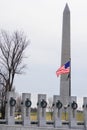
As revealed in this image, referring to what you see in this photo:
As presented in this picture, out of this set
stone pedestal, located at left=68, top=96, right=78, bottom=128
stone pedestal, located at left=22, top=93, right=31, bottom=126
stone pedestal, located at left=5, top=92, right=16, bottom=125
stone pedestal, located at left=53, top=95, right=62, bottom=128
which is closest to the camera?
stone pedestal, located at left=5, top=92, right=16, bottom=125

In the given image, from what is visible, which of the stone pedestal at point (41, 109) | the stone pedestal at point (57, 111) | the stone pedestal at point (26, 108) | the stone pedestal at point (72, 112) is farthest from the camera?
the stone pedestal at point (72, 112)

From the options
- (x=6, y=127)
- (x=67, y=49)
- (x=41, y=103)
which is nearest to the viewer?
(x=6, y=127)

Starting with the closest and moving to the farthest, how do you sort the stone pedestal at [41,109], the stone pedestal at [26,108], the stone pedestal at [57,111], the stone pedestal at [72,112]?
the stone pedestal at [26,108] < the stone pedestal at [41,109] < the stone pedestal at [57,111] < the stone pedestal at [72,112]

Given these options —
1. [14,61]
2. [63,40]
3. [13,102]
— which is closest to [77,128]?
→ [13,102]

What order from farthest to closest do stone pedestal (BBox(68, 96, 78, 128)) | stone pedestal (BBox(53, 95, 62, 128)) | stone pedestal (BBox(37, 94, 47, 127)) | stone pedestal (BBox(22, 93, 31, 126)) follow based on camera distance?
stone pedestal (BBox(68, 96, 78, 128)), stone pedestal (BBox(53, 95, 62, 128)), stone pedestal (BBox(37, 94, 47, 127)), stone pedestal (BBox(22, 93, 31, 126))

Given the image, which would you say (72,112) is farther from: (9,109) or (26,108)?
(9,109)

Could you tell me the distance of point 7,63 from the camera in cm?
4962

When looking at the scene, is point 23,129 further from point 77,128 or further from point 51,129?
point 77,128

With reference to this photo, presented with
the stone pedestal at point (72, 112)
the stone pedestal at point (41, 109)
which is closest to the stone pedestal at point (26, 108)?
the stone pedestal at point (41, 109)

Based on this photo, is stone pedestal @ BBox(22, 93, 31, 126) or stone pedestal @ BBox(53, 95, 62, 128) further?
stone pedestal @ BBox(53, 95, 62, 128)

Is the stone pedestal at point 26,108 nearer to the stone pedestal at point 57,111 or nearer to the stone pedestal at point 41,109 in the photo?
the stone pedestal at point 41,109

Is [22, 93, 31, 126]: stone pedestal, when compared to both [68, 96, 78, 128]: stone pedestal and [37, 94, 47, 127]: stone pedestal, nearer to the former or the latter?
[37, 94, 47, 127]: stone pedestal

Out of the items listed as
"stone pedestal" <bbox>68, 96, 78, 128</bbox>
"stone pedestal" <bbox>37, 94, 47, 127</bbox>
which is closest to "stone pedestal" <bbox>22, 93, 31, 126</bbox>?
"stone pedestal" <bbox>37, 94, 47, 127</bbox>

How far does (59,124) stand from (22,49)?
46.1 ft
